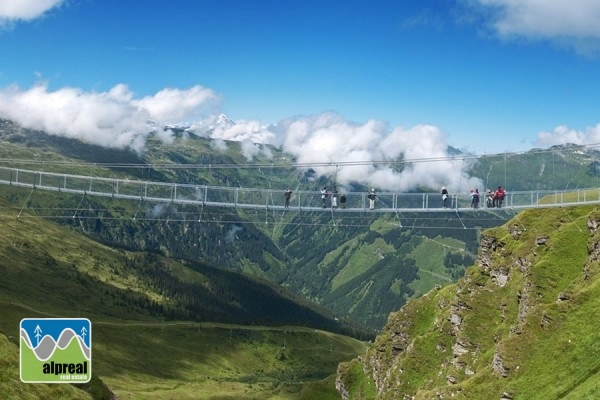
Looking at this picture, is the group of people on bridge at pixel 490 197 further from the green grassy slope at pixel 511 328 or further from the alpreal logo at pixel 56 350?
the alpreal logo at pixel 56 350

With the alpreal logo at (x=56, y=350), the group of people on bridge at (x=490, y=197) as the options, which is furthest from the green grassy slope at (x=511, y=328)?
the alpreal logo at (x=56, y=350)

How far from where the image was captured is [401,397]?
13188cm

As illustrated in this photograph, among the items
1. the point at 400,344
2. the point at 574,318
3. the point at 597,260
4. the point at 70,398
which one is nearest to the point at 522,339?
the point at 574,318

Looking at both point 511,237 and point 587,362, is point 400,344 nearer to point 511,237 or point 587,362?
point 511,237

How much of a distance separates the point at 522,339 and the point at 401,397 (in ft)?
163

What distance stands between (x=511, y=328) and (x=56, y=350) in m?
81.5

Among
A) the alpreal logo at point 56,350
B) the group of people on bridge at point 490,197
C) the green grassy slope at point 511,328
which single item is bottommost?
the green grassy slope at point 511,328

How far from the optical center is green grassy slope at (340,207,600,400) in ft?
266

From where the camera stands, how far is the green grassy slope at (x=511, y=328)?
266 ft

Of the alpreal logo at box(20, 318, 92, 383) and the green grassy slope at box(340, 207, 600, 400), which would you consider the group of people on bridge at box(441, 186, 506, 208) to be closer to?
the green grassy slope at box(340, 207, 600, 400)

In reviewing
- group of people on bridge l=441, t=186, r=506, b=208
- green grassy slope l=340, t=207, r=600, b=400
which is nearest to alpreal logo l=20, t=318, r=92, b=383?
green grassy slope l=340, t=207, r=600, b=400

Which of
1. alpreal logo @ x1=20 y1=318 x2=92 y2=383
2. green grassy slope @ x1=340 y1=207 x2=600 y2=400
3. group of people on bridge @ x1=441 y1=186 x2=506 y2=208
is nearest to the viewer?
alpreal logo @ x1=20 y1=318 x2=92 y2=383

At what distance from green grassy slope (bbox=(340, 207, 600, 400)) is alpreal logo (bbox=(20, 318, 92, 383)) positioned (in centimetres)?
5436

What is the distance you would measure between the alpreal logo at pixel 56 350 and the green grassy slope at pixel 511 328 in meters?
54.4
